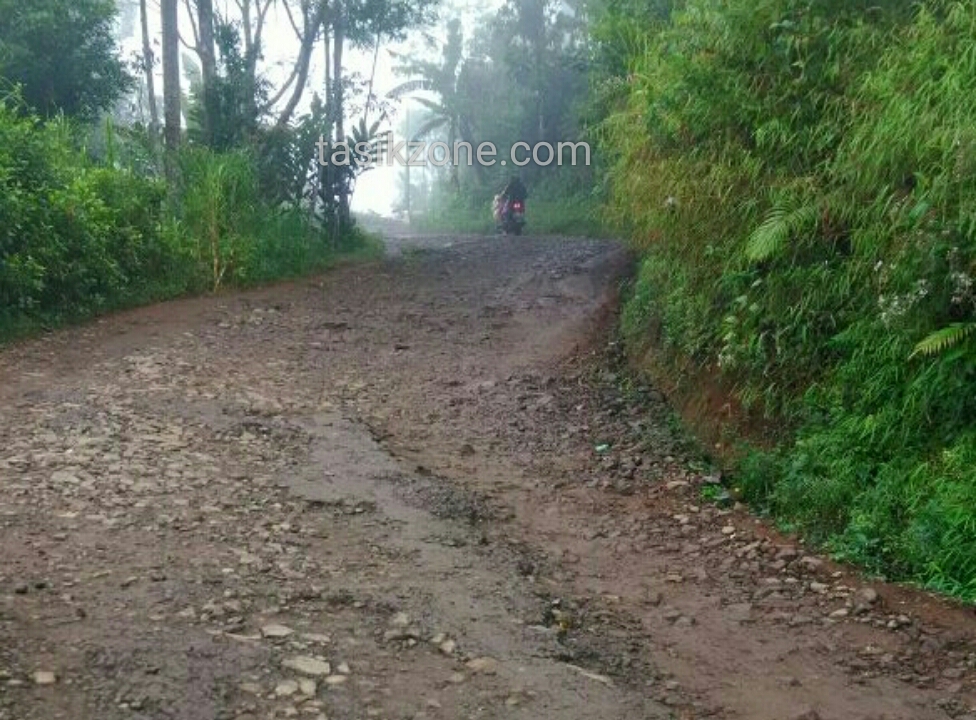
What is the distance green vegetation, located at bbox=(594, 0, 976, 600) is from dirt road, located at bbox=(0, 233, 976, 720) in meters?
0.40

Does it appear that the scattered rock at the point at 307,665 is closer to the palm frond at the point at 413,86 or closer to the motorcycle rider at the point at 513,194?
the motorcycle rider at the point at 513,194

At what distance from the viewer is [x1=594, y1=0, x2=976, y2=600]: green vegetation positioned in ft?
15.3

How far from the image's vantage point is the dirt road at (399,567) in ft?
10.8

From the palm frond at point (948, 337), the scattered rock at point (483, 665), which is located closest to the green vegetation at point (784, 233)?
the palm frond at point (948, 337)

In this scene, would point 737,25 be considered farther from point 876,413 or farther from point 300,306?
point 300,306

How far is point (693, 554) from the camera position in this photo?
4.85 m

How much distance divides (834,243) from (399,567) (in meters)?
3.19

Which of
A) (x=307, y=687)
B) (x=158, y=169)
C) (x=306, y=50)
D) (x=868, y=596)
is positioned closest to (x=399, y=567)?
(x=307, y=687)

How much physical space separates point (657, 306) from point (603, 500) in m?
2.98

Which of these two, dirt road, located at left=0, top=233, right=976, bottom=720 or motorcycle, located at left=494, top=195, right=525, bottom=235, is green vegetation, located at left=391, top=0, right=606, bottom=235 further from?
dirt road, located at left=0, top=233, right=976, bottom=720

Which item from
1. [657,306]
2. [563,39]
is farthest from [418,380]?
[563,39]

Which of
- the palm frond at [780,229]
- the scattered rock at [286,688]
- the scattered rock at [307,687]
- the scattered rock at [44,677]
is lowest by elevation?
the scattered rock at [307,687]

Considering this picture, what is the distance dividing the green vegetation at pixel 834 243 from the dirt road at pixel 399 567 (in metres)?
0.40

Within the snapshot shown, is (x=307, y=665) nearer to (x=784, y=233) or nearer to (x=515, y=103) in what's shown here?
(x=784, y=233)
